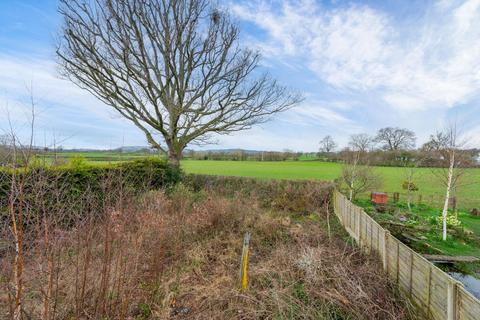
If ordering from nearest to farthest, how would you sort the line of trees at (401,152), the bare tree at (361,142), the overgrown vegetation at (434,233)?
the overgrown vegetation at (434,233), the line of trees at (401,152), the bare tree at (361,142)

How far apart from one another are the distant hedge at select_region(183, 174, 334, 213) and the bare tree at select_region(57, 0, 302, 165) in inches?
101

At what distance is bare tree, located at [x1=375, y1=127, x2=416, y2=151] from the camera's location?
29656 millimetres

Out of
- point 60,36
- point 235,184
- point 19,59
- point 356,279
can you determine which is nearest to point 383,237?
point 356,279

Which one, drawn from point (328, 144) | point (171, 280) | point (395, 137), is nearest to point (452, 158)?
point (171, 280)

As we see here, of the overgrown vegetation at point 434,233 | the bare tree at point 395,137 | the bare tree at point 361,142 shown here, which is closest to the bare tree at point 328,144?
the bare tree at point 395,137

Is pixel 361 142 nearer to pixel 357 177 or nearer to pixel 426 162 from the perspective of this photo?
pixel 357 177

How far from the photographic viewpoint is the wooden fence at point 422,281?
7.56ft

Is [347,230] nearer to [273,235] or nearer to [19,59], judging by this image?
[273,235]

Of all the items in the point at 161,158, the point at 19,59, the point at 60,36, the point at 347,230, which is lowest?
the point at 347,230

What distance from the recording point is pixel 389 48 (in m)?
7.89

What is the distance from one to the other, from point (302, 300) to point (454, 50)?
9382 mm

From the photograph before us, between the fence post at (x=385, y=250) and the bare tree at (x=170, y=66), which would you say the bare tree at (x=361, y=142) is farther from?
the fence post at (x=385, y=250)

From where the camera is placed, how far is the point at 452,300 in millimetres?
2385

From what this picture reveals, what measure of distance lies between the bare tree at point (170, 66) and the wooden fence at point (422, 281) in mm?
9167
